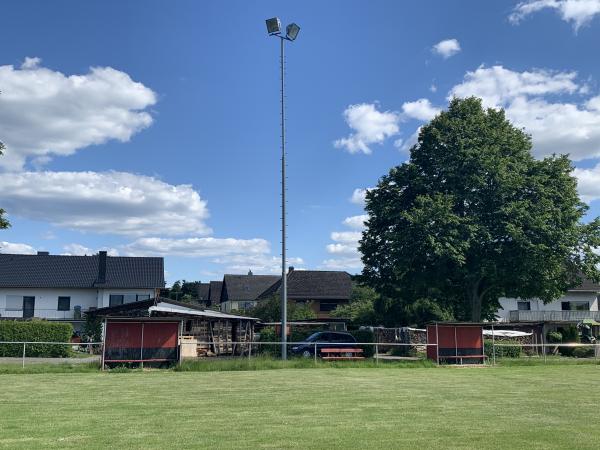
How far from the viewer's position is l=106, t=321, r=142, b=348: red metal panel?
2591 cm

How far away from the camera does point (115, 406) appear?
1368 cm

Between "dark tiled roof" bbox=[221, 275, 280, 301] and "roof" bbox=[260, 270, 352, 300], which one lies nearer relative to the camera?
"roof" bbox=[260, 270, 352, 300]

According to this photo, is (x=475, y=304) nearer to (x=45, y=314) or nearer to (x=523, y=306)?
(x=523, y=306)

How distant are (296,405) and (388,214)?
25.0 m

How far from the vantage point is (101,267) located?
63406mm

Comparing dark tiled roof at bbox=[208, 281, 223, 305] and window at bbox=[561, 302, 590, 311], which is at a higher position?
dark tiled roof at bbox=[208, 281, 223, 305]

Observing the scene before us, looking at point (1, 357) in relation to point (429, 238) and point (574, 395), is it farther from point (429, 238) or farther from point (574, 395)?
point (574, 395)

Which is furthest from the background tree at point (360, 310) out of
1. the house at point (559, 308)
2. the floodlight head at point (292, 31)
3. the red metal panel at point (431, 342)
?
the floodlight head at point (292, 31)

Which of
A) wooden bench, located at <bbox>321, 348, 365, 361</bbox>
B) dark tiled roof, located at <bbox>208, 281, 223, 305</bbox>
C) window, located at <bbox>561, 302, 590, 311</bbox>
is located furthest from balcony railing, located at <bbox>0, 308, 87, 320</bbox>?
dark tiled roof, located at <bbox>208, 281, 223, 305</bbox>

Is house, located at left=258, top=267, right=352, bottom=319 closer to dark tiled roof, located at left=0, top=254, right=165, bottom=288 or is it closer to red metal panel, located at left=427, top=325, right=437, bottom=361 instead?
dark tiled roof, located at left=0, top=254, right=165, bottom=288

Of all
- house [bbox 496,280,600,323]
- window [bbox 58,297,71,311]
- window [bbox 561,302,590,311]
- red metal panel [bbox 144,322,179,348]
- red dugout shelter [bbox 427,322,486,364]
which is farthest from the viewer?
window [bbox 561,302,590,311]

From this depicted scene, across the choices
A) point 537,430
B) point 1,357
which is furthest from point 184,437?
point 1,357

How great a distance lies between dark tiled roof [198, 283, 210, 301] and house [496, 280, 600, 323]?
241 ft

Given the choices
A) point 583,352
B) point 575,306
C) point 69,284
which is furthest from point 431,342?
point 69,284
